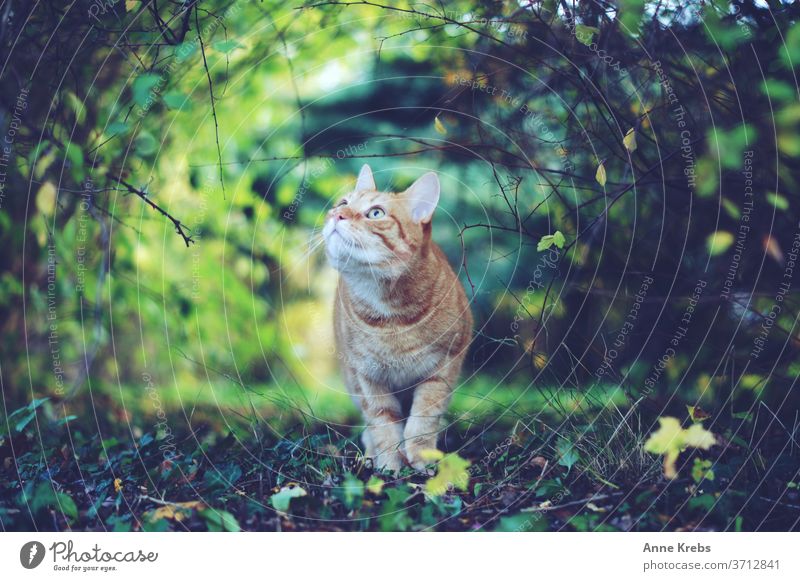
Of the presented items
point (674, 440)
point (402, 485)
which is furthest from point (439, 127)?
point (674, 440)

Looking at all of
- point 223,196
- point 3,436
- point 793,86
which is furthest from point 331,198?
point 793,86

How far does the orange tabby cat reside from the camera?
369 cm

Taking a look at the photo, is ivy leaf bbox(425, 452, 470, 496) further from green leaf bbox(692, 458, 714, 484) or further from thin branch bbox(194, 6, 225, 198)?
thin branch bbox(194, 6, 225, 198)

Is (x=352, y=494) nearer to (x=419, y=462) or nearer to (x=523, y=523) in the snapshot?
(x=419, y=462)

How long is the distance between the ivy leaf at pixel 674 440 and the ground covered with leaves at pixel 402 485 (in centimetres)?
3

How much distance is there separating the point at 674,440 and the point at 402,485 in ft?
4.04

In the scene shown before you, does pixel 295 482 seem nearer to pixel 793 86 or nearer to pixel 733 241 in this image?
pixel 733 241

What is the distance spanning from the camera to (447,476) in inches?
135

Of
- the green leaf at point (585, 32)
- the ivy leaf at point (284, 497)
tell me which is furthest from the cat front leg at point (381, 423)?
the green leaf at point (585, 32)

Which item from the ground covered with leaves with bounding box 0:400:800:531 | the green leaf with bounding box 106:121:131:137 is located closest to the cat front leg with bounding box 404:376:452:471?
the ground covered with leaves with bounding box 0:400:800:531

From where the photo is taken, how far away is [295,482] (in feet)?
11.4

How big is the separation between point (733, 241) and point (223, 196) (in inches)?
105

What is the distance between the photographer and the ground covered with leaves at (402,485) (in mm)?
3355

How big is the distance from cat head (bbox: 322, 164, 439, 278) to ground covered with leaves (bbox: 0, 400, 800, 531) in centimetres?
83
